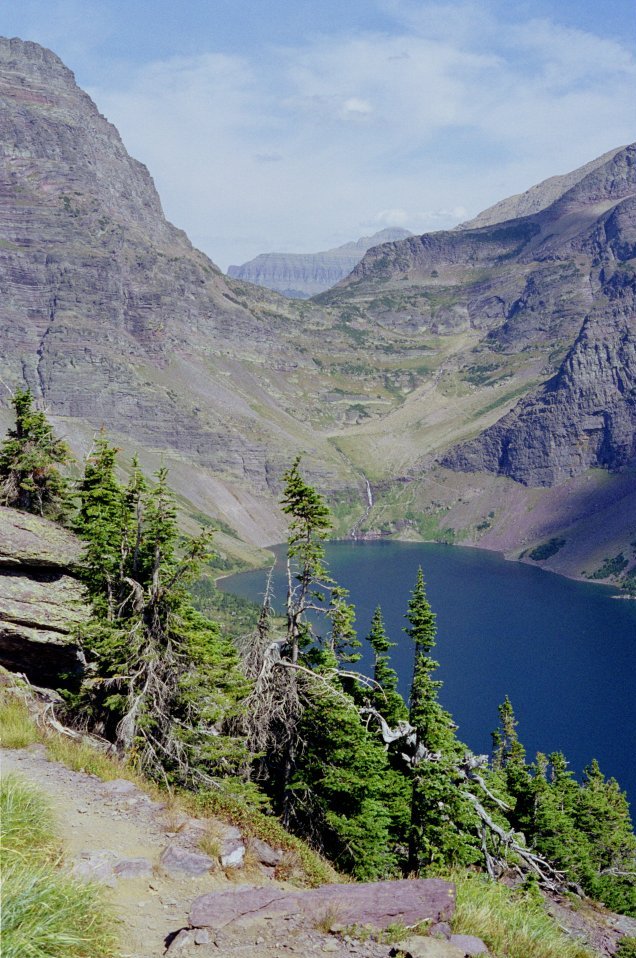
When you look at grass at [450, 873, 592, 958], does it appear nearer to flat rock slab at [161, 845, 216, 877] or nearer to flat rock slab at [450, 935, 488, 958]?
flat rock slab at [450, 935, 488, 958]

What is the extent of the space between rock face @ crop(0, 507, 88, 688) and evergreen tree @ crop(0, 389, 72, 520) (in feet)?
10.7

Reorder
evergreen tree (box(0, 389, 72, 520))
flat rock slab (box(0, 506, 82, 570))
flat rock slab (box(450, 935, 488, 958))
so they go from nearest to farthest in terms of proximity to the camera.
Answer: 1. flat rock slab (box(450, 935, 488, 958))
2. flat rock slab (box(0, 506, 82, 570))
3. evergreen tree (box(0, 389, 72, 520))

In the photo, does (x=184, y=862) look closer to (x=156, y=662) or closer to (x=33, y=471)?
(x=156, y=662)

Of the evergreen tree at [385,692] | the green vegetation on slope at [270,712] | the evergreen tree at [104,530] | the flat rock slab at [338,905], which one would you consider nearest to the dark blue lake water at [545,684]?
the evergreen tree at [385,692]

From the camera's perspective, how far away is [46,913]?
7.53m

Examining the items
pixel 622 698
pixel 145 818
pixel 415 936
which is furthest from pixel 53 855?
pixel 622 698

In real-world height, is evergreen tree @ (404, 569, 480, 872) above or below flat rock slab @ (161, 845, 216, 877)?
below

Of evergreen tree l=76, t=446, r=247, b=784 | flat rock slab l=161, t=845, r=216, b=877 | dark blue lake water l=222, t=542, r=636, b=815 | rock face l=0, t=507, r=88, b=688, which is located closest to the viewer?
flat rock slab l=161, t=845, r=216, b=877

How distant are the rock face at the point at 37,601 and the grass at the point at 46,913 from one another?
16.8 metres

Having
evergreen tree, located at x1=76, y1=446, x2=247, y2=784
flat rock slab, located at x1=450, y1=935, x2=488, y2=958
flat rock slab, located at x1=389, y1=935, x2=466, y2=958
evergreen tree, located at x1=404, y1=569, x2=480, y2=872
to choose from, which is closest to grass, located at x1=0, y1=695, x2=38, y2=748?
evergreen tree, located at x1=76, y1=446, x2=247, y2=784

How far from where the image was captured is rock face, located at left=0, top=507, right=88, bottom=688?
2547cm

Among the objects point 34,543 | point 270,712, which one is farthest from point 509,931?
point 34,543

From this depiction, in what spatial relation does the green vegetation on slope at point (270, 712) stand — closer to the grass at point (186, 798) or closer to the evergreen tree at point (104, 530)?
the evergreen tree at point (104, 530)

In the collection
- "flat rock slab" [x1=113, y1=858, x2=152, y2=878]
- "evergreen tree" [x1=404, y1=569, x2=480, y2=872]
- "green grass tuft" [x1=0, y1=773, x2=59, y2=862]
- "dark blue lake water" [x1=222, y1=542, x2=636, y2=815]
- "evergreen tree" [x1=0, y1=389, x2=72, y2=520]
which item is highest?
"evergreen tree" [x1=0, y1=389, x2=72, y2=520]
